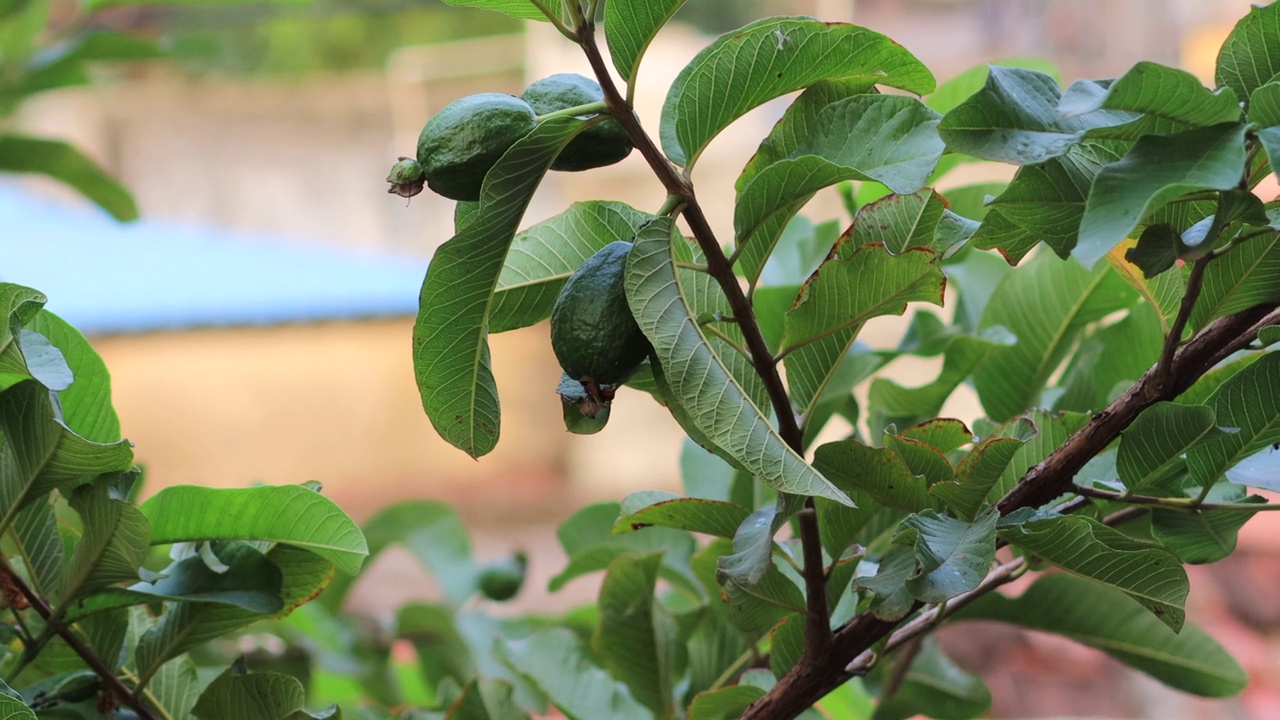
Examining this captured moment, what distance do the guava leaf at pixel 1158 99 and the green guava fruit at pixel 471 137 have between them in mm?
178

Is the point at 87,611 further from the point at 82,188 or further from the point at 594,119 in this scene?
the point at 82,188

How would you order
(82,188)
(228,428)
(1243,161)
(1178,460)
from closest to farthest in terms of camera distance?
1. (1243,161)
2. (1178,460)
3. (82,188)
4. (228,428)

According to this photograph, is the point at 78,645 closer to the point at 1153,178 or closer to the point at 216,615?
the point at 216,615

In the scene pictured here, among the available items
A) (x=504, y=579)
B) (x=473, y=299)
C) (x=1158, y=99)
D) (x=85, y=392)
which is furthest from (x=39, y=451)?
(x=504, y=579)

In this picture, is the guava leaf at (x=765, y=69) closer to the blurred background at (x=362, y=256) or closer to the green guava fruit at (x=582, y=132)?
the green guava fruit at (x=582, y=132)

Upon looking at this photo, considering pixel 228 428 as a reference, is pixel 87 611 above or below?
above

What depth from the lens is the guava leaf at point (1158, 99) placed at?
327 mm

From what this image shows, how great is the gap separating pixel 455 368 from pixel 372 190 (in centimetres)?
666

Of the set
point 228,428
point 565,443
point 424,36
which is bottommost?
point 565,443

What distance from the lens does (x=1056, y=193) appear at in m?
0.38

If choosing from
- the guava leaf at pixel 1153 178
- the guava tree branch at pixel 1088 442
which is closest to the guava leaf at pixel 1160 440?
the guava tree branch at pixel 1088 442

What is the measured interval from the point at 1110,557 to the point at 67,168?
1093 millimetres

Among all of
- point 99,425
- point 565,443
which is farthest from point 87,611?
point 565,443

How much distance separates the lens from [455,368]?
0.41 m
